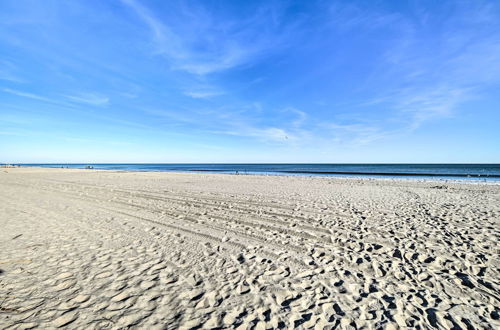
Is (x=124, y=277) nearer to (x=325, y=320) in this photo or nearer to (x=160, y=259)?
(x=160, y=259)

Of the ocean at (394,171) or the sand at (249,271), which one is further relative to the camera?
the ocean at (394,171)

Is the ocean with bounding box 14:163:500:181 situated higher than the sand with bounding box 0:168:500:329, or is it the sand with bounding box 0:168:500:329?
the ocean with bounding box 14:163:500:181

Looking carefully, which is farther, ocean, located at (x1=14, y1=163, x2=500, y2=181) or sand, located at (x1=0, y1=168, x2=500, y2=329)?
ocean, located at (x1=14, y1=163, x2=500, y2=181)

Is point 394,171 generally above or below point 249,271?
above

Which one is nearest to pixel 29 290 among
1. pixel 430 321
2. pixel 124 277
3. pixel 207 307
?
pixel 124 277

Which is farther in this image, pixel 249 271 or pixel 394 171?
pixel 394 171

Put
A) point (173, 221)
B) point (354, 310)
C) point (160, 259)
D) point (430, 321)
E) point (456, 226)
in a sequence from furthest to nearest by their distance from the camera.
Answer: point (173, 221) → point (456, 226) → point (160, 259) → point (354, 310) → point (430, 321)

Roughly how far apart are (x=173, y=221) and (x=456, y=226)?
419 inches

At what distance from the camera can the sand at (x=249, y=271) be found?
331 centimetres

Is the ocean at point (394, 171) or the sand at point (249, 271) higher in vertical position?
the ocean at point (394, 171)

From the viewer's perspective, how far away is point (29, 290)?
3.84 meters

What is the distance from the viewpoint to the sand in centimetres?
331

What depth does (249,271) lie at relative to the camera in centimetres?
461

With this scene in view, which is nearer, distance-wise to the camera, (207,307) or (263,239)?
(207,307)
